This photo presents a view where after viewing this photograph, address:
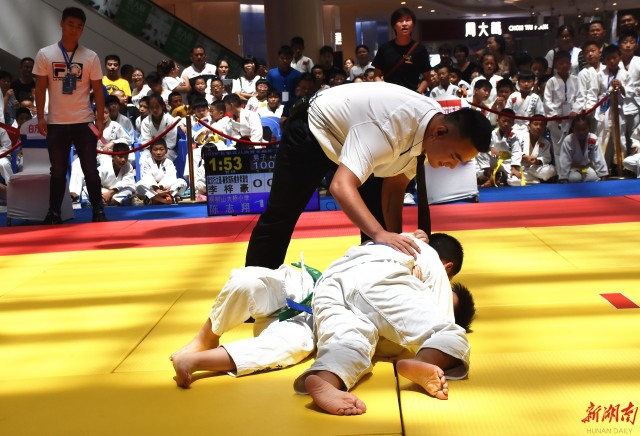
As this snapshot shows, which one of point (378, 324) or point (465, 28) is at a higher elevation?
point (465, 28)

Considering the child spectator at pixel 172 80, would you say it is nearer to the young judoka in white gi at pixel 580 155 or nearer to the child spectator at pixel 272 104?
the child spectator at pixel 272 104

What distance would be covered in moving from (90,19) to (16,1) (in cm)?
131

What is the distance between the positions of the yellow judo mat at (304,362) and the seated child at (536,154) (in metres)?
3.71

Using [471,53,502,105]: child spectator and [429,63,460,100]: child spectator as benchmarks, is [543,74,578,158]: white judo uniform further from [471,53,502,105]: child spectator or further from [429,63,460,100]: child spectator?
[471,53,502,105]: child spectator

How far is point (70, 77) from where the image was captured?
691 centimetres

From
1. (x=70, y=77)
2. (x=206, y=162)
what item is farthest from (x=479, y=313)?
(x=70, y=77)

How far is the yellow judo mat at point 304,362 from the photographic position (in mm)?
2352

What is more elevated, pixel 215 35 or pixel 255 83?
pixel 215 35

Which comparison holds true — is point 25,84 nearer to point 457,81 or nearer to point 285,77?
point 285,77

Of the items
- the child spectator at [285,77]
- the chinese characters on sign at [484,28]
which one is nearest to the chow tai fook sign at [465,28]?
the chinese characters on sign at [484,28]

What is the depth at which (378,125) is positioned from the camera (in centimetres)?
300

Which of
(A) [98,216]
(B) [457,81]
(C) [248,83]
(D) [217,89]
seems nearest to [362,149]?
(A) [98,216]

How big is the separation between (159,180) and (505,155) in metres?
3.61

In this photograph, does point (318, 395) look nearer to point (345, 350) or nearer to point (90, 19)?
point (345, 350)
